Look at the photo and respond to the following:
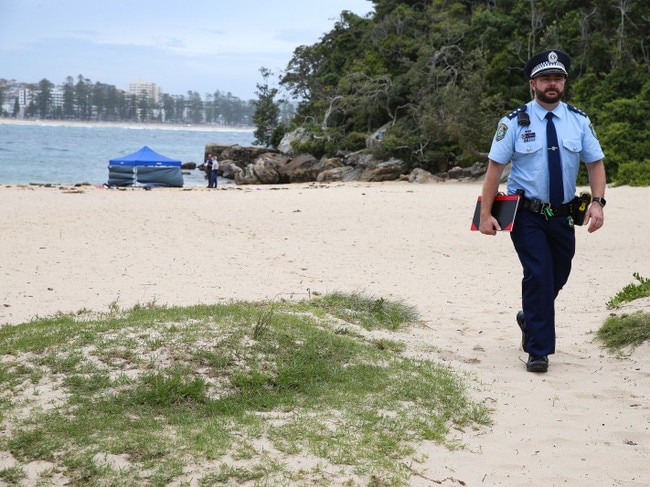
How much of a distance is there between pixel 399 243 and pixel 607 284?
4.27m

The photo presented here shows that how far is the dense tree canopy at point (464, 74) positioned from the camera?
28.5 metres

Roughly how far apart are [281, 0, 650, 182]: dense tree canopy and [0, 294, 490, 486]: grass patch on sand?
825 inches

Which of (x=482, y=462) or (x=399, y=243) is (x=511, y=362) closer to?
(x=482, y=462)

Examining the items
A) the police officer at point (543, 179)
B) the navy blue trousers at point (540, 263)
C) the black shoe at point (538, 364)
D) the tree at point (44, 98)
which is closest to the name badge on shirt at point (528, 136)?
the police officer at point (543, 179)

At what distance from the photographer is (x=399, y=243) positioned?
1353 cm

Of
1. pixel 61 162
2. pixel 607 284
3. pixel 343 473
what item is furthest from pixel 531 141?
pixel 61 162

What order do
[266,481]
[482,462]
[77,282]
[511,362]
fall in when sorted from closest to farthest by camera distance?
1. [266,481]
2. [482,462]
3. [511,362]
4. [77,282]

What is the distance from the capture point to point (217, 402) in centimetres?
430

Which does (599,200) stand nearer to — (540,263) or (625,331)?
(540,263)

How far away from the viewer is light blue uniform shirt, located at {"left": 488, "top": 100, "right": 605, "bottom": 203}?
5.30 meters

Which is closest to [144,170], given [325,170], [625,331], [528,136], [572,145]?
[325,170]

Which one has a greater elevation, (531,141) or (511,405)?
(531,141)

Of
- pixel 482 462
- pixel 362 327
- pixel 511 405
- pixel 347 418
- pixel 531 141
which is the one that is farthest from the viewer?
pixel 362 327

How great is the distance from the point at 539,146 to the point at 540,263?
30.9 inches
